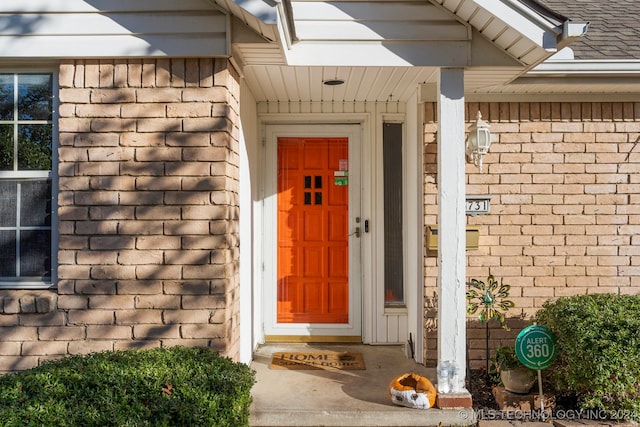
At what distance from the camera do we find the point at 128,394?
2.91m

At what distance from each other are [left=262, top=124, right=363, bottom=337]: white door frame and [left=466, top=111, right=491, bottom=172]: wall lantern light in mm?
1391

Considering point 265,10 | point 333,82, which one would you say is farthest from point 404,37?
point 265,10

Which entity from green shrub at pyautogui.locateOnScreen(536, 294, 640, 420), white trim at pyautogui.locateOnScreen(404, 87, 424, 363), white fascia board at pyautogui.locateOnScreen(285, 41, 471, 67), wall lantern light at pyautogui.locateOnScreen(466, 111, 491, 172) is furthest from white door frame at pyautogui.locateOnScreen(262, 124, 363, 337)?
green shrub at pyautogui.locateOnScreen(536, 294, 640, 420)

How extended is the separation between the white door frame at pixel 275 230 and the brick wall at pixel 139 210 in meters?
2.03

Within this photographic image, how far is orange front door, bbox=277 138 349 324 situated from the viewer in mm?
5840

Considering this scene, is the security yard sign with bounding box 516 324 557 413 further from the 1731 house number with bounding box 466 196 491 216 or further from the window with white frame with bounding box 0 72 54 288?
the window with white frame with bounding box 0 72 54 288

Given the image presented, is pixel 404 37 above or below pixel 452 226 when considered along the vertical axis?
above

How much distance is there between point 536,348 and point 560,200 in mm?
1610

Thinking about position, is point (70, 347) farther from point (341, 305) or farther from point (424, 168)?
point (424, 168)

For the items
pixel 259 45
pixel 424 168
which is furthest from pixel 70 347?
pixel 424 168

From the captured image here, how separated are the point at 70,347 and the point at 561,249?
425cm

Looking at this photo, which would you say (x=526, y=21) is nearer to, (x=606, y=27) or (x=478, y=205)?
(x=478, y=205)

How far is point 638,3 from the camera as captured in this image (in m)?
5.96

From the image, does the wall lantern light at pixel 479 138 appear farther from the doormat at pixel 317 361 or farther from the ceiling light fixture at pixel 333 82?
the doormat at pixel 317 361
